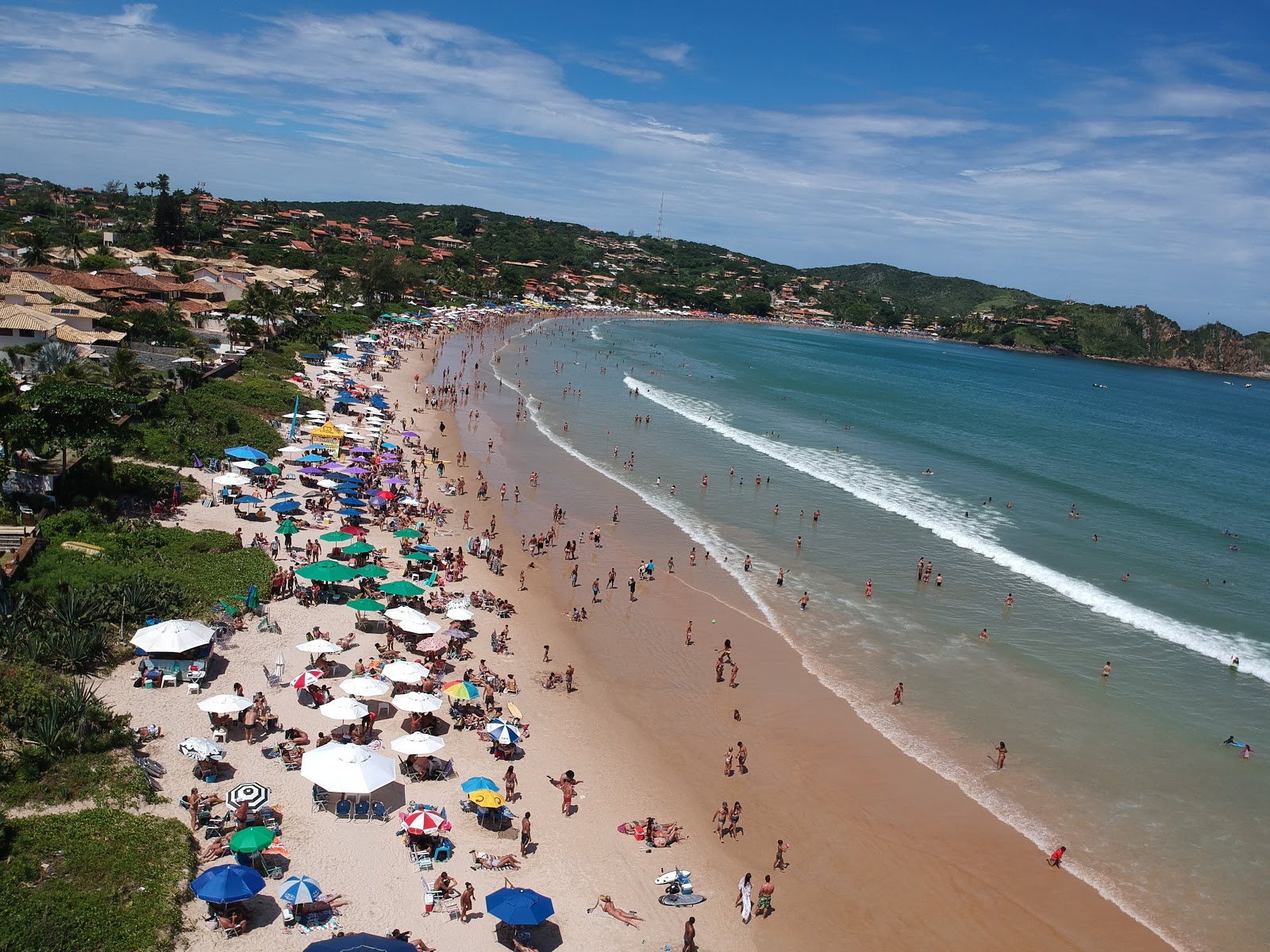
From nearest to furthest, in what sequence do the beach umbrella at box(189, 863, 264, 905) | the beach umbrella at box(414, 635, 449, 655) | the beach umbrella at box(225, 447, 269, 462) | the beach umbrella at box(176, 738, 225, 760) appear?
the beach umbrella at box(189, 863, 264, 905)
the beach umbrella at box(176, 738, 225, 760)
the beach umbrella at box(414, 635, 449, 655)
the beach umbrella at box(225, 447, 269, 462)

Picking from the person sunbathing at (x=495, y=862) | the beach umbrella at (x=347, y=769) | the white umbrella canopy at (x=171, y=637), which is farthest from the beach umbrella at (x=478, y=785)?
the white umbrella canopy at (x=171, y=637)

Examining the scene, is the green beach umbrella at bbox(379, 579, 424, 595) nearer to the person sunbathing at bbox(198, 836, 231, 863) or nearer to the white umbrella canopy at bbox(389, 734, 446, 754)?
the white umbrella canopy at bbox(389, 734, 446, 754)

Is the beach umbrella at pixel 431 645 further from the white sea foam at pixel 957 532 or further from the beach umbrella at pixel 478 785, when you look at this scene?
the white sea foam at pixel 957 532

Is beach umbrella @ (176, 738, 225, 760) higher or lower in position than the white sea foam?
lower

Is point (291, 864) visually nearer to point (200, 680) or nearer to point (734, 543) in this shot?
point (200, 680)

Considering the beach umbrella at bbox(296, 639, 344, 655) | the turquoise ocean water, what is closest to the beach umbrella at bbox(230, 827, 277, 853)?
the beach umbrella at bbox(296, 639, 344, 655)

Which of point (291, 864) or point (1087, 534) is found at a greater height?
point (1087, 534)

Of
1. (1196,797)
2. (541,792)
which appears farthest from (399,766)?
(1196,797)
